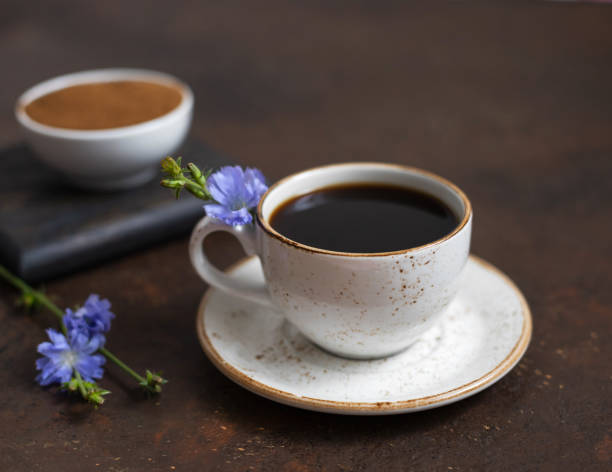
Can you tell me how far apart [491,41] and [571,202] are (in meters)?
0.93

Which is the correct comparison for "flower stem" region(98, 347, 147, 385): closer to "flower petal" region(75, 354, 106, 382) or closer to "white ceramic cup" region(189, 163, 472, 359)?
"flower petal" region(75, 354, 106, 382)

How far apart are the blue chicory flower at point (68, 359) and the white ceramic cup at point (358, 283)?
0.59ft

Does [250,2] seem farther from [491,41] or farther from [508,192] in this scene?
[508,192]

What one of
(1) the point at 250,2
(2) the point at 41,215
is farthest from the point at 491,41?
(2) the point at 41,215

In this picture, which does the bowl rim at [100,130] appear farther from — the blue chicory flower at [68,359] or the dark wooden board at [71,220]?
the blue chicory flower at [68,359]

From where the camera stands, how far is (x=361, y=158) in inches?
64.2

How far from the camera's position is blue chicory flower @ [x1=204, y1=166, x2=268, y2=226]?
0.91m

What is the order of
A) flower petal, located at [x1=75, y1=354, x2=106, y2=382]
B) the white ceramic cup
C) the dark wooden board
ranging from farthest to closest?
the dark wooden board, flower petal, located at [x1=75, y1=354, x2=106, y2=382], the white ceramic cup

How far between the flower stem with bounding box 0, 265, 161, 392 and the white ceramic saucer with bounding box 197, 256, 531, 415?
93mm

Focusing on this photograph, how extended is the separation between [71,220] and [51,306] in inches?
→ 8.7

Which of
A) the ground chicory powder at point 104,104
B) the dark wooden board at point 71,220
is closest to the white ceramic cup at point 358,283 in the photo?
the dark wooden board at point 71,220

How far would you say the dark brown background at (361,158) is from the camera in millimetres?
870

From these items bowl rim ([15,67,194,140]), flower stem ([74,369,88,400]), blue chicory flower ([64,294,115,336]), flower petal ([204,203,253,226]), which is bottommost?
flower stem ([74,369,88,400])

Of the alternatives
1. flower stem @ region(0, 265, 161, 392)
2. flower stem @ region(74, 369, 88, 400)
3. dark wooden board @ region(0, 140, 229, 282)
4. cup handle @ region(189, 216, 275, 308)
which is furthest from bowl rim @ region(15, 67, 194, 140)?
flower stem @ region(74, 369, 88, 400)
